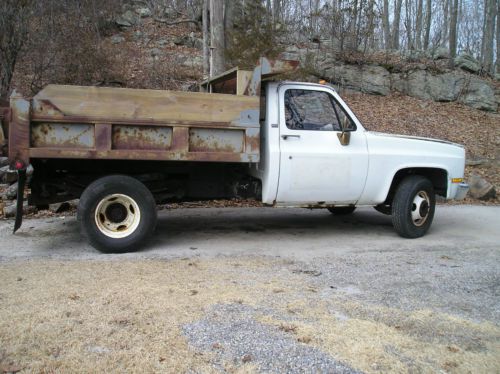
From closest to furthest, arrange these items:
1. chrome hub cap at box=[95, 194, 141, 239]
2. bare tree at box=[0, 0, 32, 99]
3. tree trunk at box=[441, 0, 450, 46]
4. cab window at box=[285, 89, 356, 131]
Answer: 1. chrome hub cap at box=[95, 194, 141, 239]
2. cab window at box=[285, 89, 356, 131]
3. bare tree at box=[0, 0, 32, 99]
4. tree trunk at box=[441, 0, 450, 46]

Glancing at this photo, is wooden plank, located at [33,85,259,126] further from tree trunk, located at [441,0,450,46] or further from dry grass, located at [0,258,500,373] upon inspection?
tree trunk, located at [441,0,450,46]

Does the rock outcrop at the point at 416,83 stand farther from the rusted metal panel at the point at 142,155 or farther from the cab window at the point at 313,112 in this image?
the rusted metal panel at the point at 142,155

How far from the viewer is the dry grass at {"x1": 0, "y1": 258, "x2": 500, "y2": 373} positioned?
3100 millimetres

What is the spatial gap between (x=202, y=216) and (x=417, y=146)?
3.72 meters

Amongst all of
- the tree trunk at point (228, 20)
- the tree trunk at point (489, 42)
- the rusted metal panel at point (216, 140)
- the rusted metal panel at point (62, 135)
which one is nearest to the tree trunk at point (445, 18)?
the tree trunk at point (489, 42)

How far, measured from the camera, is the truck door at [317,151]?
6.24 m

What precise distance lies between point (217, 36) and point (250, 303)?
322 inches

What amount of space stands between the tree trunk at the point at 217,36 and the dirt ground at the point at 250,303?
504cm

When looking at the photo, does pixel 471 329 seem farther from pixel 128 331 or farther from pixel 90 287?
pixel 90 287

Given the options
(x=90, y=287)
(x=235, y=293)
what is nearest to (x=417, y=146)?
(x=235, y=293)

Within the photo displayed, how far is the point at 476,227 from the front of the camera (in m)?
8.00

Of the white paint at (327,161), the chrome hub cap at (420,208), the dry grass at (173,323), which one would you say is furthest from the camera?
the chrome hub cap at (420,208)

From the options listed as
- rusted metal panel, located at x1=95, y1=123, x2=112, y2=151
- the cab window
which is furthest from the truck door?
rusted metal panel, located at x1=95, y1=123, x2=112, y2=151

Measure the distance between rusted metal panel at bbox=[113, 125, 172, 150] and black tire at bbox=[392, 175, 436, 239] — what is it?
132 inches
